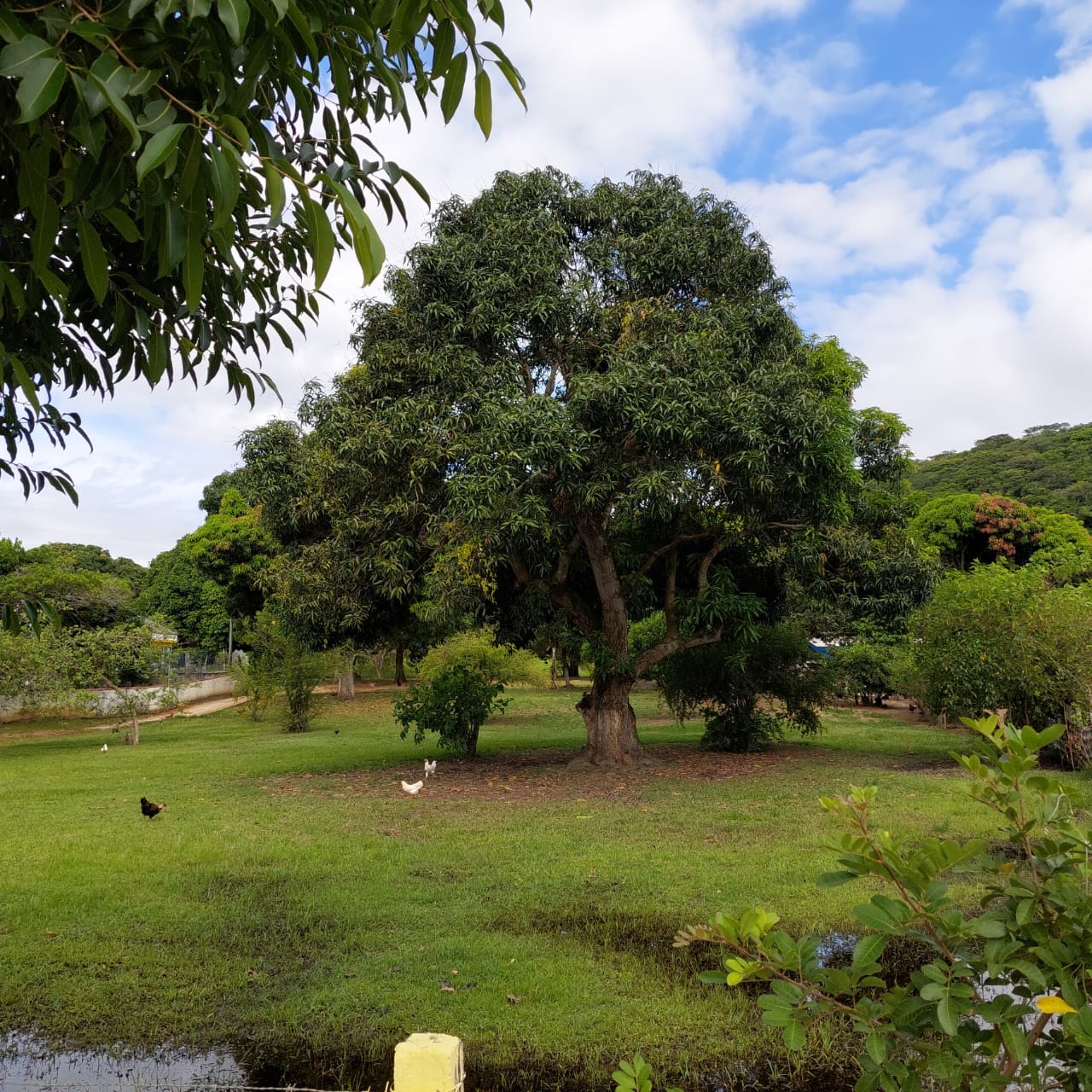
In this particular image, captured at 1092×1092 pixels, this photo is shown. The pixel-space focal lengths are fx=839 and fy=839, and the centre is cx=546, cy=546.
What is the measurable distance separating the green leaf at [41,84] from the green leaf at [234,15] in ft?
0.85

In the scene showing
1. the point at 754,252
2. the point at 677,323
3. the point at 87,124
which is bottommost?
the point at 87,124

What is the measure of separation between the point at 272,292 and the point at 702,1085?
Answer: 357 cm

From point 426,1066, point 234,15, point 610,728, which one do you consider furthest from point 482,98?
point 610,728

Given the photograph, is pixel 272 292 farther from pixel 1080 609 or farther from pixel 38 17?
pixel 1080 609

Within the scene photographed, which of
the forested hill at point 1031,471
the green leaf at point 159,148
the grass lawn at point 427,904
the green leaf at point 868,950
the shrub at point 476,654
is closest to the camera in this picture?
the green leaf at point 159,148

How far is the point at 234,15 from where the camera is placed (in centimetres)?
133

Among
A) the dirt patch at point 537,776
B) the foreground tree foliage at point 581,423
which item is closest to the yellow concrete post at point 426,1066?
the foreground tree foliage at point 581,423

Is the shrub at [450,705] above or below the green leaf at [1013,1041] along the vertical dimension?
below

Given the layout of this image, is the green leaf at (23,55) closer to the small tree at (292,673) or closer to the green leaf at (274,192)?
the green leaf at (274,192)

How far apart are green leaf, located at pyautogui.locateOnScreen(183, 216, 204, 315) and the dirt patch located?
9279 millimetres

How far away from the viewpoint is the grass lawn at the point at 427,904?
389cm

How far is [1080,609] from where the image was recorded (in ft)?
36.5

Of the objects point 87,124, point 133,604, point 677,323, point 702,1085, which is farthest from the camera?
point 133,604

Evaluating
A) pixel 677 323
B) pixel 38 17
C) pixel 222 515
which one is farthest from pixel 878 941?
pixel 222 515
